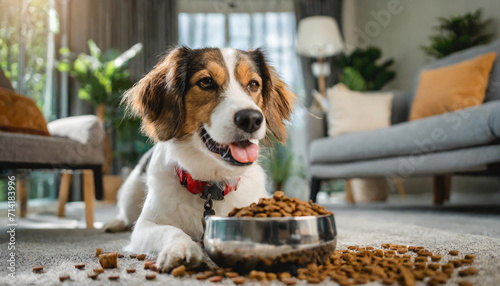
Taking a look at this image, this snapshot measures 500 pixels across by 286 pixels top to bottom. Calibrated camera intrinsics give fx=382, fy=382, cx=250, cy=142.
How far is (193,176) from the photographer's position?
151 centimetres

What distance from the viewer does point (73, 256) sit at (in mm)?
1418

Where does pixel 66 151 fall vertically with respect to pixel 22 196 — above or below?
above

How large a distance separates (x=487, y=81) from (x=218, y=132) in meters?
2.83

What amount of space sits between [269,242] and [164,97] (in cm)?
86

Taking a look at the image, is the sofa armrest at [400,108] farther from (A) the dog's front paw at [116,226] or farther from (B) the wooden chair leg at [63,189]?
(B) the wooden chair leg at [63,189]

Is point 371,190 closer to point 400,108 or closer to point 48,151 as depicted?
point 400,108

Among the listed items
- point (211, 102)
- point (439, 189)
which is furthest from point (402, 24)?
point (211, 102)

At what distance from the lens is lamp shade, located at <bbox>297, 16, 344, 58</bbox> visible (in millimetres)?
5617

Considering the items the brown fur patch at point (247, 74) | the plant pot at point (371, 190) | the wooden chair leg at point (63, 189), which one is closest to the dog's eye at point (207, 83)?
the brown fur patch at point (247, 74)

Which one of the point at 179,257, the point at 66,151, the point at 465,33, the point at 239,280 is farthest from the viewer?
the point at 465,33

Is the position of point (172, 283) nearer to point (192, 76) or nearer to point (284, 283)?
point (284, 283)

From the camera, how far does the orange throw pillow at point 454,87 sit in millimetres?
3186

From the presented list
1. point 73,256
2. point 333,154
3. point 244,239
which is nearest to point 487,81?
point 333,154

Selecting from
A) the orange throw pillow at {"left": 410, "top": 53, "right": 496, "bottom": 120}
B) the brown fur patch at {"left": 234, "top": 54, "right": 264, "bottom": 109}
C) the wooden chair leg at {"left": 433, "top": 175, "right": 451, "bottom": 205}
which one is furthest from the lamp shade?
the brown fur patch at {"left": 234, "top": 54, "right": 264, "bottom": 109}
